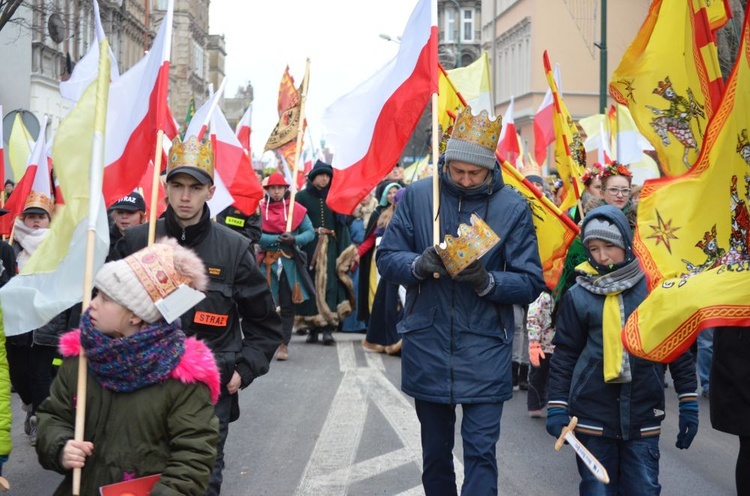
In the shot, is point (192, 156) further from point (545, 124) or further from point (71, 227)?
point (545, 124)

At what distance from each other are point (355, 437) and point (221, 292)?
356 centimetres

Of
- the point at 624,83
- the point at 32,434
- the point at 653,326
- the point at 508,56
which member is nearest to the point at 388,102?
the point at 624,83

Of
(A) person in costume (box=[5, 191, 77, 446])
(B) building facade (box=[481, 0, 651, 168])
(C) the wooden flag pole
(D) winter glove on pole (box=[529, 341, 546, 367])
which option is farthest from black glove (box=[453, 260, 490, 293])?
(B) building facade (box=[481, 0, 651, 168])

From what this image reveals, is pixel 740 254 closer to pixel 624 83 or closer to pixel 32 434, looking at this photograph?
pixel 624 83

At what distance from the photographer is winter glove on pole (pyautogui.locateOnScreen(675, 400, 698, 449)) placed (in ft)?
18.1

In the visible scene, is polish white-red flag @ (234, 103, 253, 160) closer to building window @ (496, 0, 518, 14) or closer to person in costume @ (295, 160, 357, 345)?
person in costume @ (295, 160, 357, 345)

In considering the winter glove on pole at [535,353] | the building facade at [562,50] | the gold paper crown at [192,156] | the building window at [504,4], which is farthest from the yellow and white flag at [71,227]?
the building window at [504,4]

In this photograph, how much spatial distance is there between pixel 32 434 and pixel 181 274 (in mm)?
4887

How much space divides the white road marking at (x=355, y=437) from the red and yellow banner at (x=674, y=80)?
2.90 m

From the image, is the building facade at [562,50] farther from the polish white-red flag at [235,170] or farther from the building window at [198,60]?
the polish white-red flag at [235,170]

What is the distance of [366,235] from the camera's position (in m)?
14.2

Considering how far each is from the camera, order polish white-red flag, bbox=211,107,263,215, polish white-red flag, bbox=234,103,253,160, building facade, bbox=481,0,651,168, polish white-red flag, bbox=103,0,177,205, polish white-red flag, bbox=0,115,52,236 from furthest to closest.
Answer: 1. building facade, bbox=481,0,651,168
2. polish white-red flag, bbox=234,103,253,160
3. polish white-red flag, bbox=211,107,263,215
4. polish white-red flag, bbox=0,115,52,236
5. polish white-red flag, bbox=103,0,177,205

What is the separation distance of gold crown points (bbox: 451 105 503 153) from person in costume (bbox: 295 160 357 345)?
858cm

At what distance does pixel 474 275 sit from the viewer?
5.27 meters
